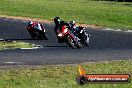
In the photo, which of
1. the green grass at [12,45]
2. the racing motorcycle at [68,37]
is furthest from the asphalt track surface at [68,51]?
the green grass at [12,45]

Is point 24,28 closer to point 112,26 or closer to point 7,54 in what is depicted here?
point 112,26

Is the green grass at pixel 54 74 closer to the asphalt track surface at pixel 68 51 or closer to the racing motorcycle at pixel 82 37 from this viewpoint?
the asphalt track surface at pixel 68 51

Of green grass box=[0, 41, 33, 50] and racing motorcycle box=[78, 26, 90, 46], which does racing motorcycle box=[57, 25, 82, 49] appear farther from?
green grass box=[0, 41, 33, 50]

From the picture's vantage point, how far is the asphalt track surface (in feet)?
63.1

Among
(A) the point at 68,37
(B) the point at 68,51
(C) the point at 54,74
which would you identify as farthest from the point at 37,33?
(C) the point at 54,74

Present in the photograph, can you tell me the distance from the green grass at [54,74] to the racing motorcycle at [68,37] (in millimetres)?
5293

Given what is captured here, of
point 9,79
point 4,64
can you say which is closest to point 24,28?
point 4,64

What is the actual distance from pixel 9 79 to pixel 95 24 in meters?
24.3

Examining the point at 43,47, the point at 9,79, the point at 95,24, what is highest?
the point at 9,79

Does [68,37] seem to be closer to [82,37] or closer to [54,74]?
[82,37]

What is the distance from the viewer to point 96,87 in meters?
13.3

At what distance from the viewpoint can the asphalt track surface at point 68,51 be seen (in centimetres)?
1923

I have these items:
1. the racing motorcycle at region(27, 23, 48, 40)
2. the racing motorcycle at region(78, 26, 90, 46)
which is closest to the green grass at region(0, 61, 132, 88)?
the racing motorcycle at region(78, 26, 90, 46)

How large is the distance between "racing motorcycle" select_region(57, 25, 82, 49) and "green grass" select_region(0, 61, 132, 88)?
5.29 metres
